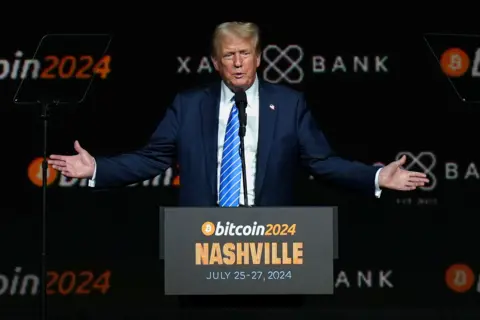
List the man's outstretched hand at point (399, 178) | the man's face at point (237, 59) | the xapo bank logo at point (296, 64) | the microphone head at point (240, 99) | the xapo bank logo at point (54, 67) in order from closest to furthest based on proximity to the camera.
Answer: the microphone head at point (240, 99), the man's outstretched hand at point (399, 178), the man's face at point (237, 59), the xapo bank logo at point (54, 67), the xapo bank logo at point (296, 64)

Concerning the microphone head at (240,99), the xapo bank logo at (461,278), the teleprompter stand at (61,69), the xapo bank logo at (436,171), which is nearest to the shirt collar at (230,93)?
the microphone head at (240,99)

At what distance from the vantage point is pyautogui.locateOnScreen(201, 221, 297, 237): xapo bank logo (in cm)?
415

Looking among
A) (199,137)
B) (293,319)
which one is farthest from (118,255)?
(199,137)

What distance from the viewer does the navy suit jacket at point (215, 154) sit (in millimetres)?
4699

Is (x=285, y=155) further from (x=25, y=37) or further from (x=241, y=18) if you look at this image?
(x=25, y=37)

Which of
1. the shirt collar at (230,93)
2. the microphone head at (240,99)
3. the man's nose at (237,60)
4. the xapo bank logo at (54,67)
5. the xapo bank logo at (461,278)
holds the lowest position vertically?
the xapo bank logo at (461,278)

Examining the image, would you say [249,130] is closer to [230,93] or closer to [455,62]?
[230,93]

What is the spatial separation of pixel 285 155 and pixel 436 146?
224cm

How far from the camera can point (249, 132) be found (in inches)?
188

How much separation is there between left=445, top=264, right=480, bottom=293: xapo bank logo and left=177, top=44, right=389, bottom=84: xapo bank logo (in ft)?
4.17

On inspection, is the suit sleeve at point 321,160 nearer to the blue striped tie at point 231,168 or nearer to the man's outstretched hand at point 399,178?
the man's outstretched hand at point 399,178

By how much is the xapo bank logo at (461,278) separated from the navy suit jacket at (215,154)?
7.33ft

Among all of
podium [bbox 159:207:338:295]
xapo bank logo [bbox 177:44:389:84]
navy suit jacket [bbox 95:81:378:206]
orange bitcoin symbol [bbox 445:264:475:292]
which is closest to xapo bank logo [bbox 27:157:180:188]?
xapo bank logo [bbox 177:44:389:84]

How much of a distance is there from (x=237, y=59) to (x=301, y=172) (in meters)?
2.14
